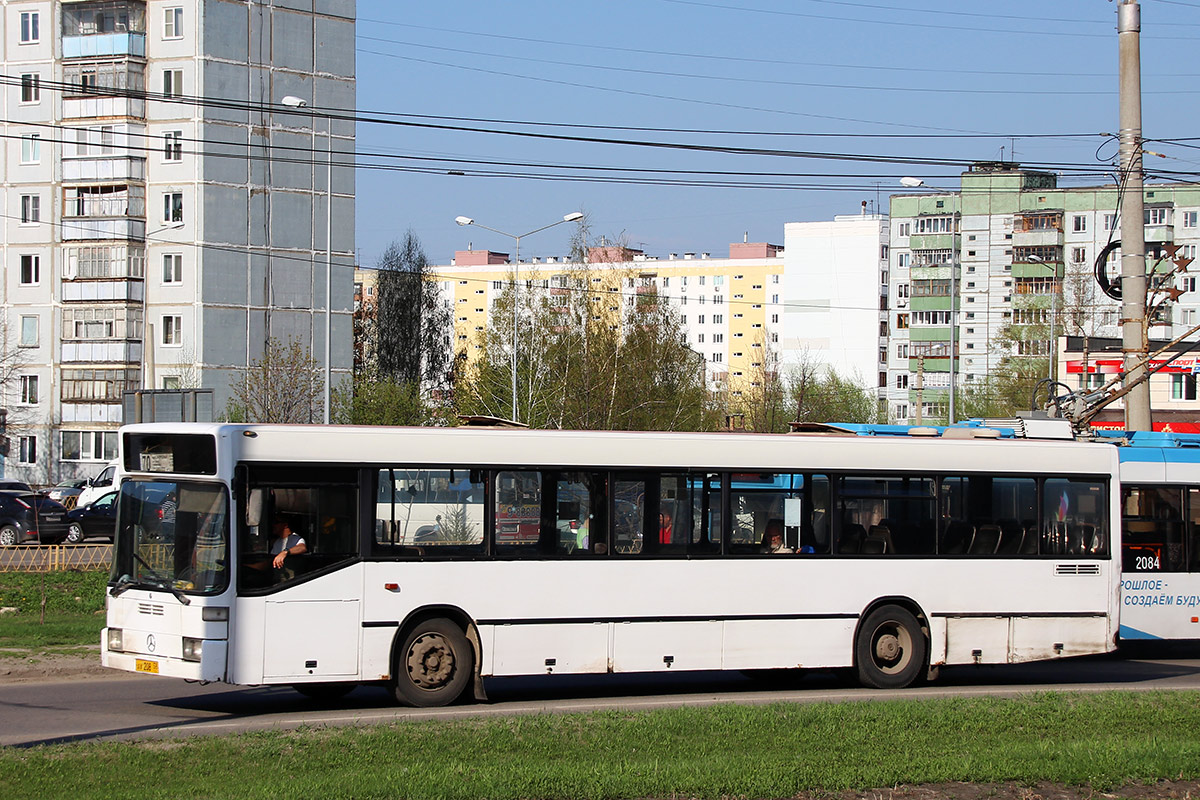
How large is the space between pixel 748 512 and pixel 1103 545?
173 inches

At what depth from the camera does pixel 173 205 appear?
6153 cm

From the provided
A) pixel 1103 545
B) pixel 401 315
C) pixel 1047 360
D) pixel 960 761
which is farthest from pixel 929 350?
pixel 960 761

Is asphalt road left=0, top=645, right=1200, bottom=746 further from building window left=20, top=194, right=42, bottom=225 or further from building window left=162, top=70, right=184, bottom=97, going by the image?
building window left=20, top=194, right=42, bottom=225

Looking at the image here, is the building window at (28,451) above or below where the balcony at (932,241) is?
below

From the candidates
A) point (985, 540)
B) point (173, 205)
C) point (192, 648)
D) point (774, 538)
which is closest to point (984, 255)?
point (173, 205)

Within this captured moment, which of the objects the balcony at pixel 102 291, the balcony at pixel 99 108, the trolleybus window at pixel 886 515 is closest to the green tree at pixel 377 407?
the balcony at pixel 102 291

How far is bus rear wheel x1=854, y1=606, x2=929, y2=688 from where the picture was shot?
14297 millimetres

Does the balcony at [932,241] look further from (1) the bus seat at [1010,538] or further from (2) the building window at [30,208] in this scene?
(1) the bus seat at [1010,538]

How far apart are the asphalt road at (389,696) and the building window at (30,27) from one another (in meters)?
55.1

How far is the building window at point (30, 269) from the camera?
63000 mm

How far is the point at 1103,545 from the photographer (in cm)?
1534

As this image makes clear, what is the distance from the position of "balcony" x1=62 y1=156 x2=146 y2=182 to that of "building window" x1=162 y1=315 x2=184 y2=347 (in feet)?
21.3

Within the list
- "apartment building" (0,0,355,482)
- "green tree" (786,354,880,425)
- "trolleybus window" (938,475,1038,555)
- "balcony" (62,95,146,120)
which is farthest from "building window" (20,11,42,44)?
"trolleybus window" (938,475,1038,555)

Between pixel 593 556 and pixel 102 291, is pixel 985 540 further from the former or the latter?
pixel 102 291
